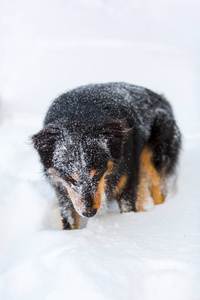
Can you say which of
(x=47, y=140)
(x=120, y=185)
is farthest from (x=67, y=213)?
(x=47, y=140)

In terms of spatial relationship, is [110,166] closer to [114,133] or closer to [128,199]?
[114,133]

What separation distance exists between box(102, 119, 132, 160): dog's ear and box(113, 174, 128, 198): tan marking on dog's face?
48 cm

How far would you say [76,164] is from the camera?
261cm

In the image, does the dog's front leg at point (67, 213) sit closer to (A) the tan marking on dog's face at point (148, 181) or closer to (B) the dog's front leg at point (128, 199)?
(B) the dog's front leg at point (128, 199)

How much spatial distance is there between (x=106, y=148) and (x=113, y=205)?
1515mm

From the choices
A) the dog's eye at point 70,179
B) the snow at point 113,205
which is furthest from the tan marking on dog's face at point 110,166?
the snow at point 113,205

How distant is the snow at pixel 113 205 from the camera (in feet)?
7.26

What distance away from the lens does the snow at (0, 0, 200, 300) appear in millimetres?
2213

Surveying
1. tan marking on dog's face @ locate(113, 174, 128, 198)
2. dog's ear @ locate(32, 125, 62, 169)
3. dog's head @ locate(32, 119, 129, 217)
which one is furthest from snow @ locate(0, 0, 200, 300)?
dog's ear @ locate(32, 125, 62, 169)

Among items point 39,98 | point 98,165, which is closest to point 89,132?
point 98,165

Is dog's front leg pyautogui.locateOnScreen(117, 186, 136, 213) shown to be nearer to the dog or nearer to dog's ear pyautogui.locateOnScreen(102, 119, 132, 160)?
the dog

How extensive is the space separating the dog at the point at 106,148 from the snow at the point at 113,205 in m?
0.30

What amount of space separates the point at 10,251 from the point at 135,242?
4.00 ft

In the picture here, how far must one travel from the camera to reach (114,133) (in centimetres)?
283
